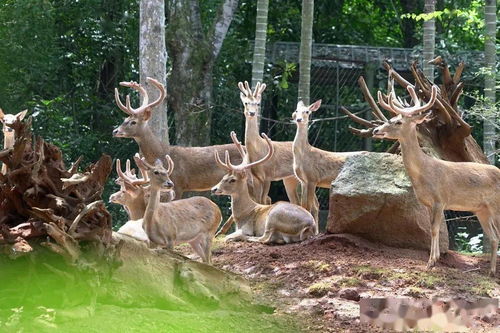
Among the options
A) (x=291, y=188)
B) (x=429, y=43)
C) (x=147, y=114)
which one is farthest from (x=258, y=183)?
(x=429, y=43)

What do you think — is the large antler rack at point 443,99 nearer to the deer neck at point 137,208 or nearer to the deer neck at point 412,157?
the deer neck at point 412,157

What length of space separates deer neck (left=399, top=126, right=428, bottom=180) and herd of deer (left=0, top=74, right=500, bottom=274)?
0.03 ft

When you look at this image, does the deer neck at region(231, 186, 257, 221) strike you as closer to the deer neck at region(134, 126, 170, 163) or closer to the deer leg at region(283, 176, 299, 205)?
the deer neck at region(134, 126, 170, 163)

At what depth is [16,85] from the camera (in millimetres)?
17078

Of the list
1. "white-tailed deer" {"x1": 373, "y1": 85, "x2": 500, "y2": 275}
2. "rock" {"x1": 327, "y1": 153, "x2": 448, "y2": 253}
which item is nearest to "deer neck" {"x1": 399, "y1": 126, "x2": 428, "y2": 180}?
"white-tailed deer" {"x1": 373, "y1": 85, "x2": 500, "y2": 275}

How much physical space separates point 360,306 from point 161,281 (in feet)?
5.77

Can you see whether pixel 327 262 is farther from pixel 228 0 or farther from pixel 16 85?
pixel 16 85

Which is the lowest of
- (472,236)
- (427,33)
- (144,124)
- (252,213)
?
(472,236)

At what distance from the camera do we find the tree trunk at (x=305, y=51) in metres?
14.1

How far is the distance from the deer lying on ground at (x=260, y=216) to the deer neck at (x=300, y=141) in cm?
71

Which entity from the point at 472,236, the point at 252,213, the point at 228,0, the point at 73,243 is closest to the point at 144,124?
the point at 252,213

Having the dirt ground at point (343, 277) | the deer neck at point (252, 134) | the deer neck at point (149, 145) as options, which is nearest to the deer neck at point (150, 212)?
the dirt ground at point (343, 277)

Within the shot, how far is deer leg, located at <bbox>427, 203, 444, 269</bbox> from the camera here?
954 centimetres

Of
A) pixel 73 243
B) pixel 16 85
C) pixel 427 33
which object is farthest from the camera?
pixel 16 85
